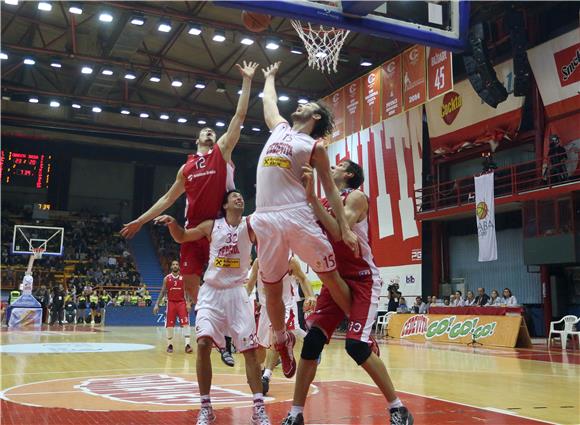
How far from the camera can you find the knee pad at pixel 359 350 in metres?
4.36

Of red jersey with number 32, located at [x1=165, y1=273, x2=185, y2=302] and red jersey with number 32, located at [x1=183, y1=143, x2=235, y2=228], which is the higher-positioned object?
red jersey with number 32, located at [x1=183, y1=143, x2=235, y2=228]

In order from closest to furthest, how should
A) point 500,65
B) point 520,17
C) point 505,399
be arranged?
point 505,399 → point 520,17 → point 500,65

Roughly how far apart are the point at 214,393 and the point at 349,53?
18.8m

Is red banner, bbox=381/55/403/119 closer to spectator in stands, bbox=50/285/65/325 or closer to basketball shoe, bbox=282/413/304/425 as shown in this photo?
basketball shoe, bbox=282/413/304/425

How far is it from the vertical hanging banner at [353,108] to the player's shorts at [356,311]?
16658 mm

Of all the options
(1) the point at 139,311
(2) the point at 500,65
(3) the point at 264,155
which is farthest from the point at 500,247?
(3) the point at 264,155

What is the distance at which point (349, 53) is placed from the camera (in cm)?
2319

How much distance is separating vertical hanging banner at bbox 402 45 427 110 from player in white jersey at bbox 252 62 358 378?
1408 centimetres

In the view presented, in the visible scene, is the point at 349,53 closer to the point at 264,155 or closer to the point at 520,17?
the point at 520,17

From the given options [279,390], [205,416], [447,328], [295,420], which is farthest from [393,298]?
[295,420]

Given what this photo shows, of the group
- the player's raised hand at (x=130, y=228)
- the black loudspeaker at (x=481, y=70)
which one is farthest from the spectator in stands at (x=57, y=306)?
the player's raised hand at (x=130, y=228)

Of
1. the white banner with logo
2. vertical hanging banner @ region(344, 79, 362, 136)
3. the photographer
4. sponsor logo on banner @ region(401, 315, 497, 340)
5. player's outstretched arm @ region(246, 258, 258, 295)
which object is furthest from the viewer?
the photographer

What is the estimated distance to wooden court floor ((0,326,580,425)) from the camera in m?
5.06

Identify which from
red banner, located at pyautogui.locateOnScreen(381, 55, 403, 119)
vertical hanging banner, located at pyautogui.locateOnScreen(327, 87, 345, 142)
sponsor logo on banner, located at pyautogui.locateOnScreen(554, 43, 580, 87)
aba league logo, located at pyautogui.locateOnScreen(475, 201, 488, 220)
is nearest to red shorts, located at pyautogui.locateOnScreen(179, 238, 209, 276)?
red banner, located at pyautogui.locateOnScreen(381, 55, 403, 119)
